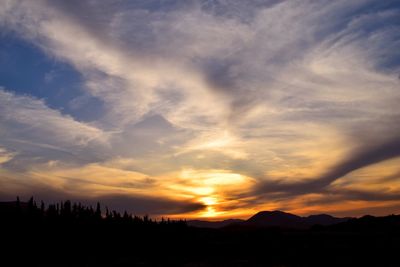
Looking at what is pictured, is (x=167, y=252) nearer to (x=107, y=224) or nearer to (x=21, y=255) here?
(x=107, y=224)

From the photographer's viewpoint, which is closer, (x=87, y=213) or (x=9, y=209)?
(x=9, y=209)

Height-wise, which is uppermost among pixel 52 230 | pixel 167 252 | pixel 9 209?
pixel 9 209

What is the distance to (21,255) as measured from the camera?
151 ft

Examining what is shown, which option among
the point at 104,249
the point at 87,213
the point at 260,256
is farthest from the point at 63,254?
the point at 260,256

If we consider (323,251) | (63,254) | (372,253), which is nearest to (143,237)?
(63,254)

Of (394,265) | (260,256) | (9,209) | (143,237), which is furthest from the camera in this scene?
(143,237)

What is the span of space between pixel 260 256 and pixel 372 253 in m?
15.9

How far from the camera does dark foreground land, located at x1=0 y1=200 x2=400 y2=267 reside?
46.6 meters

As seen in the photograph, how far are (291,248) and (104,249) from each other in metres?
32.0

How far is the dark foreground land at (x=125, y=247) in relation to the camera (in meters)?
46.6

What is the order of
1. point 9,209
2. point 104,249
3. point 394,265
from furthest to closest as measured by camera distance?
point 104,249 < point 9,209 < point 394,265

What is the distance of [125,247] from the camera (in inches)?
2542

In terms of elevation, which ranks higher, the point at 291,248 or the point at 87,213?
the point at 87,213

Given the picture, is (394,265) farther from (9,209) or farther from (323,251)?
(9,209)
